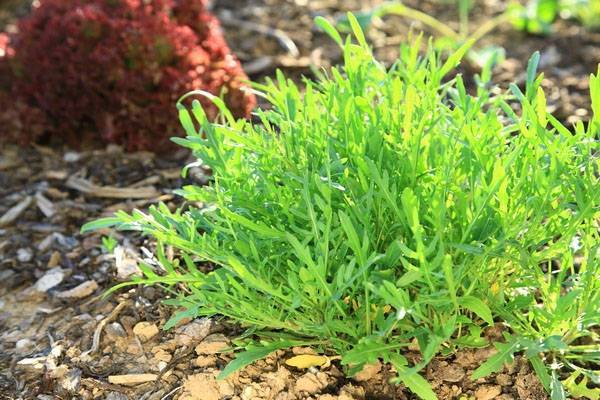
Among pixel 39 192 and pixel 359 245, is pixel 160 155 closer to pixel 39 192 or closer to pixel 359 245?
pixel 39 192

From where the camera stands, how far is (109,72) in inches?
149

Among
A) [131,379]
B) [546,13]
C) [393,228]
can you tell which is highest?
[393,228]

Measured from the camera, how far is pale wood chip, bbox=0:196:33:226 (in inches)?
137

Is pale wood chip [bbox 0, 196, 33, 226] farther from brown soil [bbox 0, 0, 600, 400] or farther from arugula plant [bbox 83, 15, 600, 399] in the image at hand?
arugula plant [bbox 83, 15, 600, 399]

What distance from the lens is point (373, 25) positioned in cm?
513

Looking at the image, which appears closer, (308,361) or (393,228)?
(393,228)

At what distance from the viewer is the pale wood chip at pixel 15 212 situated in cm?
347

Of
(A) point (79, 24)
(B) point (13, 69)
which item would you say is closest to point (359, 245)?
(A) point (79, 24)

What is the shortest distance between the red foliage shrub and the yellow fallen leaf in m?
1.60

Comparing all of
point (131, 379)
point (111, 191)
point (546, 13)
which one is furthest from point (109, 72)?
point (546, 13)

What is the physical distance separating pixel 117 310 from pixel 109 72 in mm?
1372

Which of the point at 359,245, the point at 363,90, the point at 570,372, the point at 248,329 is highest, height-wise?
the point at 363,90

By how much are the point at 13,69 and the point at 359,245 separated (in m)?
2.49

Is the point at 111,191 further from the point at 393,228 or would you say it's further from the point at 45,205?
the point at 393,228
